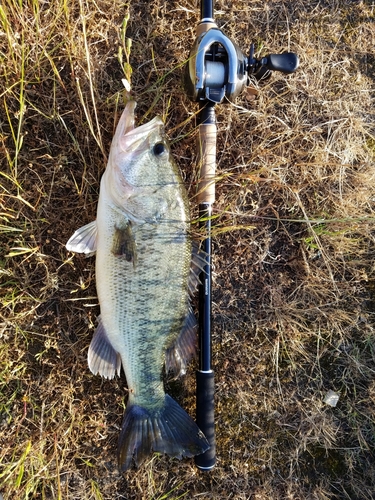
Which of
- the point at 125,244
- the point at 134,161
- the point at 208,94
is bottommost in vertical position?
the point at 125,244

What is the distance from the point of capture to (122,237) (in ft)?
6.84

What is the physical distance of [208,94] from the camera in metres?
2.12

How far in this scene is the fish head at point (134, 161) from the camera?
6.68 feet

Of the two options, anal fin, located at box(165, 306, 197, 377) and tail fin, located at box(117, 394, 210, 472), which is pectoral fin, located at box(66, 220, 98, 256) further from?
tail fin, located at box(117, 394, 210, 472)

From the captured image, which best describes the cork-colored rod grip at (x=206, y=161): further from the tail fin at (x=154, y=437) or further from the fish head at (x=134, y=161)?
the tail fin at (x=154, y=437)

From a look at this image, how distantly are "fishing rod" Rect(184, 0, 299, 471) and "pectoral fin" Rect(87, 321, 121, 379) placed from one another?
1.73 feet

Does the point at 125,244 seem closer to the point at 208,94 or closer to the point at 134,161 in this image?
the point at 134,161

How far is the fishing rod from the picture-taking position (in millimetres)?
2061

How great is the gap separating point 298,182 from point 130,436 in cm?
197

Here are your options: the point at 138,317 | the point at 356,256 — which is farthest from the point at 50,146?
the point at 356,256

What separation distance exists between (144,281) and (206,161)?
82cm

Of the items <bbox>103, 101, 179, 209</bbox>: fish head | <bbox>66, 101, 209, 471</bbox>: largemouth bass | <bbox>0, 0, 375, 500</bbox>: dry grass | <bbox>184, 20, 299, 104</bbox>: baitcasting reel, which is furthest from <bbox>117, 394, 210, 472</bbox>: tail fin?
<bbox>184, 20, 299, 104</bbox>: baitcasting reel

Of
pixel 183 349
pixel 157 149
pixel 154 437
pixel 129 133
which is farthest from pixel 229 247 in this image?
pixel 154 437

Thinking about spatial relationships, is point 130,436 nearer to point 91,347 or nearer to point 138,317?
point 91,347
